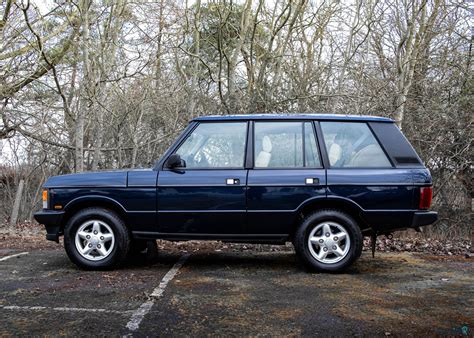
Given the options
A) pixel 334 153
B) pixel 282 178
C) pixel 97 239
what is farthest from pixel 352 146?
pixel 97 239

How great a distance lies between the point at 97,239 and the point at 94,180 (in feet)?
2.33

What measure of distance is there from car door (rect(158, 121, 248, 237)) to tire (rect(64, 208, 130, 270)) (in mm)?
509

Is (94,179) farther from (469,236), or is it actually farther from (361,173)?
(469,236)

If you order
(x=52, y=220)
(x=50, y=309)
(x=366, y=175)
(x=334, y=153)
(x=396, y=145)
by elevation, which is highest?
(x=396, y=145)

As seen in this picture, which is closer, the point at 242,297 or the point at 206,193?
the point at 242,297

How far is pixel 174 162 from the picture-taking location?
549cm

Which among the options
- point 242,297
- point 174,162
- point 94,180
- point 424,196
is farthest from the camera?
point 94,180

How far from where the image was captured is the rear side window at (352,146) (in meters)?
5.56

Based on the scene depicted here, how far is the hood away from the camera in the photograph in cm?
566

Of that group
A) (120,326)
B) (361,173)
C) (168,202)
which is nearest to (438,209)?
(361,173)

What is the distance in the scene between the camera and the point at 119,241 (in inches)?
219

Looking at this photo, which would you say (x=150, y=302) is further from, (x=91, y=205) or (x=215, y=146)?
(x=215, y=146)

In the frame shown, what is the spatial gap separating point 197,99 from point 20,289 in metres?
7.62

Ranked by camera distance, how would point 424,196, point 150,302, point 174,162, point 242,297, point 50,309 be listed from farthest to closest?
point 174,162
point 424,196
point 242,297
point 150,302
point 50,309
